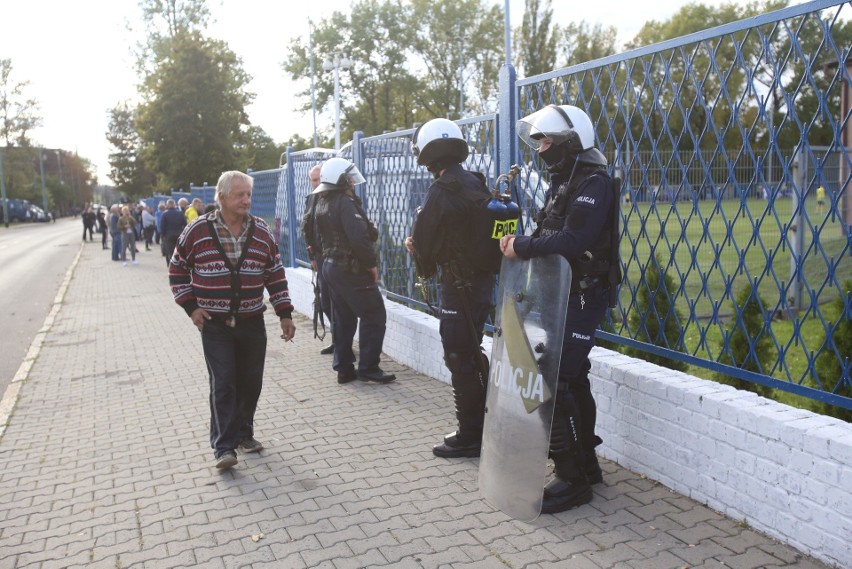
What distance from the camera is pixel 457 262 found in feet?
15.8

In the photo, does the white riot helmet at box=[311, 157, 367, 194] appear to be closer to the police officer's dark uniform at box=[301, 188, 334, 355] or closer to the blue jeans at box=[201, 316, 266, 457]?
the police officer's dark uniform at box=[301, 188, 334, 355]

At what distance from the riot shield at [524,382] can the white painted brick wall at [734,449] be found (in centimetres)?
76

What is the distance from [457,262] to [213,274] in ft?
5.03

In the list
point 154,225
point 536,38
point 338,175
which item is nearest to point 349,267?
point 338,175

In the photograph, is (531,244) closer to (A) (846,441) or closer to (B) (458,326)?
(B) (458,326)

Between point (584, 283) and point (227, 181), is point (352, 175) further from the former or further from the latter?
point (584, 283)

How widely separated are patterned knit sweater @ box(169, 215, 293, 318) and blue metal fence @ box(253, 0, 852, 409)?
2027mm

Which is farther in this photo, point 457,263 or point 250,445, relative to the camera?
point 250,445

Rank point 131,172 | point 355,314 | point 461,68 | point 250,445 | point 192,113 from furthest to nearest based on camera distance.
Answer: point 131,172
point 461,68
point 192,113
point 355,314
point 250,445

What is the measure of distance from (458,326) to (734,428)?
1787mm

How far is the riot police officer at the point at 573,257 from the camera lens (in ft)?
12.9

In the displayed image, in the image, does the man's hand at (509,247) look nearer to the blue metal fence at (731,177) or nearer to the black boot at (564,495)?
the blue metal fence at (731,177)

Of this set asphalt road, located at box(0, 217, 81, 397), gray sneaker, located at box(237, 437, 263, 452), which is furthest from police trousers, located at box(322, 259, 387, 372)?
asphalt road, located at box(0, 217, 81, 397)

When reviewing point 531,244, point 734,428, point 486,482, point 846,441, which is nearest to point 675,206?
point 531,244
